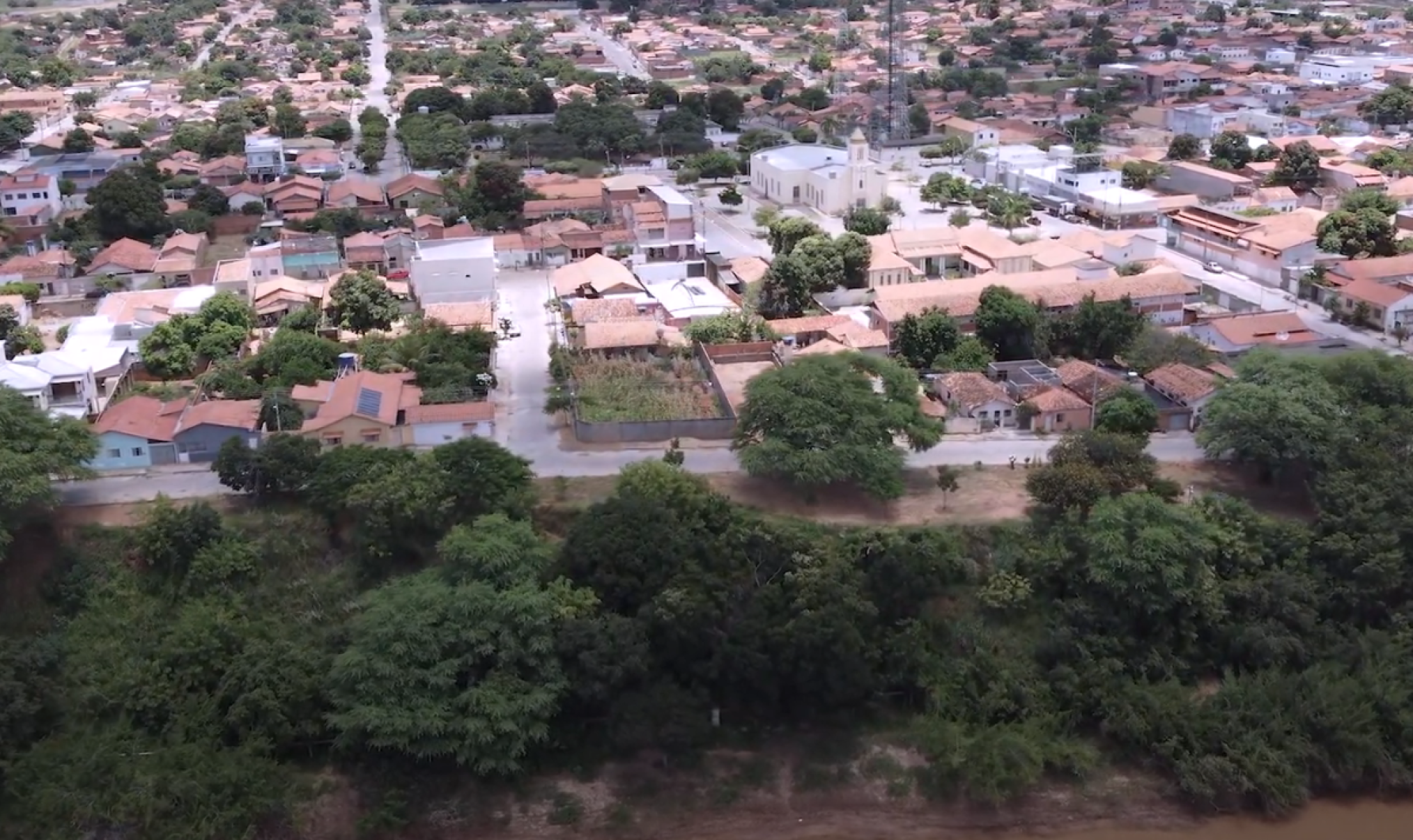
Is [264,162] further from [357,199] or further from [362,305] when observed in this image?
[362,305]

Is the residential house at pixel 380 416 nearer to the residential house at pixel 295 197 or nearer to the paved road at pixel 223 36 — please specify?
the residential house at pixel 295 197

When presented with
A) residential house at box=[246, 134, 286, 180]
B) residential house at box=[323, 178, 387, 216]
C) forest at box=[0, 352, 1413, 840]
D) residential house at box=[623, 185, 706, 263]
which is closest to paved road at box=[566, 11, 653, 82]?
residential house at box=[246, 134, 286, 180]

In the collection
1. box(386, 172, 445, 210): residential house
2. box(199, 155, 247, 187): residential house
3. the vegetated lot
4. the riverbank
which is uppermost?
box(199, 155, 247, 187): residential house

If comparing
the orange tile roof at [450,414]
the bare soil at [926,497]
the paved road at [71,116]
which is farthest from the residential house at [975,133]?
the paved road at [71,116]

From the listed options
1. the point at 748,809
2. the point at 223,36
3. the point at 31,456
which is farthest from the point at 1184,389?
the point at 223,36

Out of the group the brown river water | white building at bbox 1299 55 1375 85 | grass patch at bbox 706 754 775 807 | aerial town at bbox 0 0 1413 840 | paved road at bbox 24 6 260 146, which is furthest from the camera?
white building at bbox 1299 55 1375 85

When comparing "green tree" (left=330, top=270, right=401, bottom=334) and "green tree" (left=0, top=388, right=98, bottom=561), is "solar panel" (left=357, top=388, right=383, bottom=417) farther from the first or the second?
"green tree" (left=330, top=270, right=401, bottom=334)
